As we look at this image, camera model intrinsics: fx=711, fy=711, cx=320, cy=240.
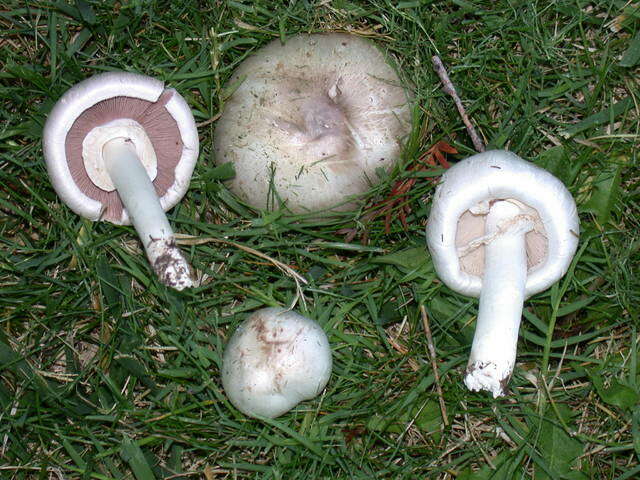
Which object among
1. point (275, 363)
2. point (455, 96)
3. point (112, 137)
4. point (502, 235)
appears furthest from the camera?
point (455, 96)

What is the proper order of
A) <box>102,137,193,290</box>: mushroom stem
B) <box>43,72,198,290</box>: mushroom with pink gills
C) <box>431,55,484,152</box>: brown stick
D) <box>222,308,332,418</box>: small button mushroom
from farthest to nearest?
<box>431,55,484,152</box>: brown stick
<box>102,137,193,290</box>: mushroom stem
<box>43,72,198,290</box>: mushroom with pink gills
<box>222,308,332,418</box>: small button mushroom

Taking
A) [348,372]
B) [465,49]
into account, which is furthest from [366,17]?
[348,372]

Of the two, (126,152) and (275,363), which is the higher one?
(126,152)

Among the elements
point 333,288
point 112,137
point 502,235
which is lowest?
point 333,288

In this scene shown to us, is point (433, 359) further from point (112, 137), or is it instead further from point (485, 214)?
point (112, 137)

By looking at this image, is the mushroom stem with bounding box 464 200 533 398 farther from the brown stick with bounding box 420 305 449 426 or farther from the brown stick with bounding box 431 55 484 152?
the brown stick with bounding box 431 55 484 152

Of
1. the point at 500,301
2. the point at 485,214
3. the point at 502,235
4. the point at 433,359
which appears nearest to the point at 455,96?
the point at 485,214

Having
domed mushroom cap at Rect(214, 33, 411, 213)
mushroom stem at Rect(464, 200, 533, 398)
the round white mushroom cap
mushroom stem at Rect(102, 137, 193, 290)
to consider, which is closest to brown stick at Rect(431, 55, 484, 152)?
domed mushroom cap at Rect(214, 33, 411, 213)
